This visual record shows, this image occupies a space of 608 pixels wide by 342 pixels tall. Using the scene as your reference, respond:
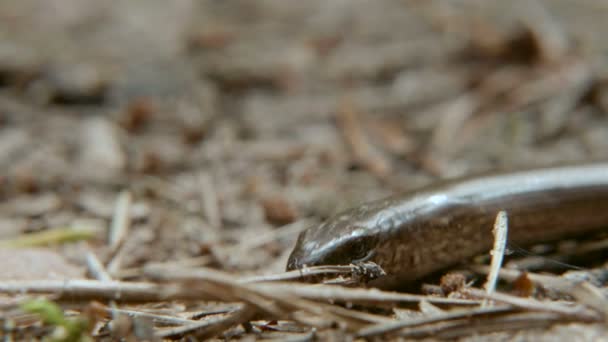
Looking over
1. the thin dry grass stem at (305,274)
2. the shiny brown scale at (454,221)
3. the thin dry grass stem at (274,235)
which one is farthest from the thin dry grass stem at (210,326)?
the thin dry grass stem at (274,235)

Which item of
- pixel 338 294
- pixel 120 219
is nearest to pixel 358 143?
pixel 120 219

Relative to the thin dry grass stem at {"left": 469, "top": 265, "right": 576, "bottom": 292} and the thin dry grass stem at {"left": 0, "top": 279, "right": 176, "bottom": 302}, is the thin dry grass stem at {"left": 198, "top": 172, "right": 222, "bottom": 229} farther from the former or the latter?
the thin dry grass stem at {"left": 469, "top": 265, "right": 576, "bottom": 292}

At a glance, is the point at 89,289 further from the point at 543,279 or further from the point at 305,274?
the point at 543,279

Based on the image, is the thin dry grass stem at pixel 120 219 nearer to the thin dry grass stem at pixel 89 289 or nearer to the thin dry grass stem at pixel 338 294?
the thin dry grass stem at pixel 89 289

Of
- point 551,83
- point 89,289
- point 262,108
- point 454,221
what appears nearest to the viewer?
point 89,289


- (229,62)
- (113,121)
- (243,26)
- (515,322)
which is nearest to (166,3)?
(243,26)

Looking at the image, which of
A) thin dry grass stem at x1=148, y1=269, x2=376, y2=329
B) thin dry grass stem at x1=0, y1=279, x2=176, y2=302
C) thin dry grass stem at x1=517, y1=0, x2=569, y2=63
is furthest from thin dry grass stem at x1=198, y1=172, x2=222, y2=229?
thin dry grass stem at x1=517, y1=0, x2=569, y2=63
